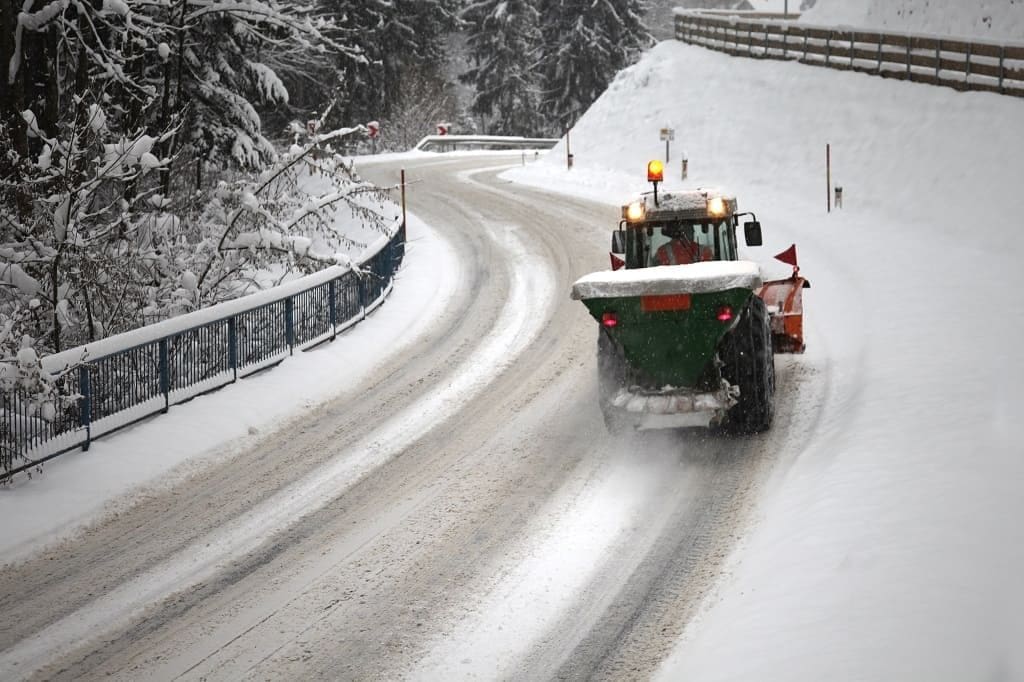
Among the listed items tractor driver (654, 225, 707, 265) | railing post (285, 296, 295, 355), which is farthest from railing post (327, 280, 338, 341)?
tractor driver (654, 225, 707, 265)

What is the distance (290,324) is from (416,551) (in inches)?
266

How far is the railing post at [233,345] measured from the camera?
1373 cm

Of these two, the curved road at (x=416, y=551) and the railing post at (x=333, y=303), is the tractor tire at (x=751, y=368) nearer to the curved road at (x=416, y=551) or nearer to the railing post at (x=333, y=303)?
the curved road at (x=416, y=551)

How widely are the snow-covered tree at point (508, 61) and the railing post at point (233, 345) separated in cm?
4465

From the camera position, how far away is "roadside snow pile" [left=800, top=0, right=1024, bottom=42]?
3256cm

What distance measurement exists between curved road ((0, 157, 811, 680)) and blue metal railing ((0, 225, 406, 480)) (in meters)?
1.48

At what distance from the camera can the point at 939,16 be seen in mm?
35562

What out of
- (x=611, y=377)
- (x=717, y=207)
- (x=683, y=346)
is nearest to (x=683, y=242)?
(x=717, y=207)

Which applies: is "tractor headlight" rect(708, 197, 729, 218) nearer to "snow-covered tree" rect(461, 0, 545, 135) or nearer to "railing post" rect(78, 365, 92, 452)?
"railing post" rect(78, 365, 92, 452)

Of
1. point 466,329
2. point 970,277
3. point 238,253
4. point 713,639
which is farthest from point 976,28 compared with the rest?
point 713,639

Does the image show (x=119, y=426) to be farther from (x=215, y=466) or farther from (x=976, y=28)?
(x=976, y=28)

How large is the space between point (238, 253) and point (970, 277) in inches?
458

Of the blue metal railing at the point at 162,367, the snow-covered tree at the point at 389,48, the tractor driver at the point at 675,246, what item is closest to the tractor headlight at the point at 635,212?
the tractor driver at the point at 675,246

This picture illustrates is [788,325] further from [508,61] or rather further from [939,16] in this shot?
[508,61]
